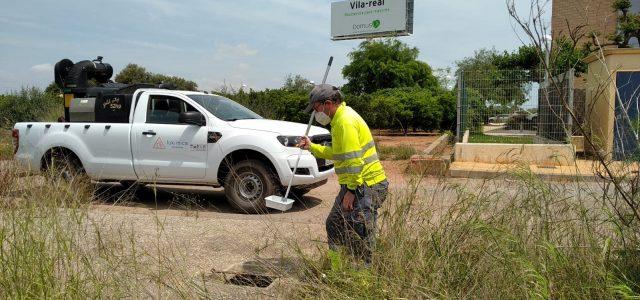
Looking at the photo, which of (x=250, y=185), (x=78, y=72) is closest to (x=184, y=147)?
(x=250, y=185)

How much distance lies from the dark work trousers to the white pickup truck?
10.4 ft

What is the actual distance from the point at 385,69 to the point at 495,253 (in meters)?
35.6

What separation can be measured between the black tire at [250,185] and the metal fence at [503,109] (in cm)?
737

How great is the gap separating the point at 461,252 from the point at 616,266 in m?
0.89

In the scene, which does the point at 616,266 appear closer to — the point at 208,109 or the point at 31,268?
the point at 31,268

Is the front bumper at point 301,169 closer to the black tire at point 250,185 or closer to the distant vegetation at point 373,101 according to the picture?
the black tire at point 250,185

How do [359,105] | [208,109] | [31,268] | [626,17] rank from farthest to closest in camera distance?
[626,17] → [359,105] → [208,109] → [31,268]

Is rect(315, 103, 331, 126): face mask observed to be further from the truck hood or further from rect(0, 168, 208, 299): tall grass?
the truck hood

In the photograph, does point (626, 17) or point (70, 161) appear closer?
point (70, 161)

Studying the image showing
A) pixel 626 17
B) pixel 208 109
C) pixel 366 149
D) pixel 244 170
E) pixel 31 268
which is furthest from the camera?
pixel 626 17

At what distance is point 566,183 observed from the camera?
15.7ft

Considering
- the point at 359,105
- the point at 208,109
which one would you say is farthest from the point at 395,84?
the point at 208,109

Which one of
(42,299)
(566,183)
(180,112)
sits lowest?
(42,299)

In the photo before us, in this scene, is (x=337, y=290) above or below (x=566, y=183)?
below
